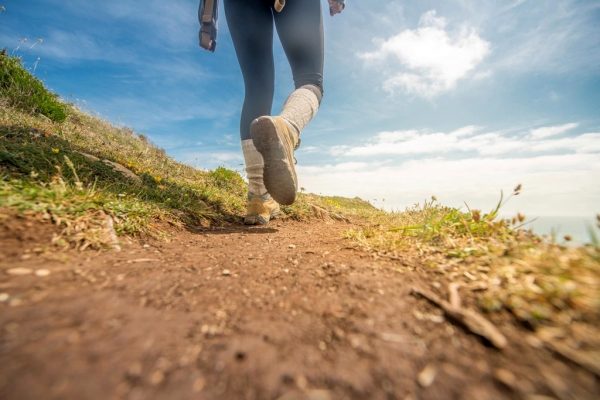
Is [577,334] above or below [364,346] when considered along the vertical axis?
above

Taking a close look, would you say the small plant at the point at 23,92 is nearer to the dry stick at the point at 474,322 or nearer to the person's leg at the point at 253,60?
the person's leg at the point at 253,60

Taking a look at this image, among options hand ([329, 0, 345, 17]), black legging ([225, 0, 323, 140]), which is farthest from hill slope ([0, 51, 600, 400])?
hand ([329, 0, 345, 17])

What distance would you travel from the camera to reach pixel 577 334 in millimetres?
808

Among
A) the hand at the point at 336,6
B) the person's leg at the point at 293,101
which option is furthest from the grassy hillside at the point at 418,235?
the hand at the point at 336,6

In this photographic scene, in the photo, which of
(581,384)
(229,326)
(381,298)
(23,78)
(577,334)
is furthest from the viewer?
(23,78)

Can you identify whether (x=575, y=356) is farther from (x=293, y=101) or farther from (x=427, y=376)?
(x=293, y=101)

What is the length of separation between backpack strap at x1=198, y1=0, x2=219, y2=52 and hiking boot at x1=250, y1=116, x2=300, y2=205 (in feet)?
6.06

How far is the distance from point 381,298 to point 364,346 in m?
0.28

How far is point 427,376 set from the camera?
75cm

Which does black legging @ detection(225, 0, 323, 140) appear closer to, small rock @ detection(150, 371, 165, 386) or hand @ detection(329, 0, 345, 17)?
hand @ detection(329, 0, 345, 17)

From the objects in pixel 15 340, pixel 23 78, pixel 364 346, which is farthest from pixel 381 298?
pixel 23 78

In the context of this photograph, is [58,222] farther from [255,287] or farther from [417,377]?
[417,377]

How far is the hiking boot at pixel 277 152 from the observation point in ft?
7.95

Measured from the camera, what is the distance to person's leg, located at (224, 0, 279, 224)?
3180 millimetres
